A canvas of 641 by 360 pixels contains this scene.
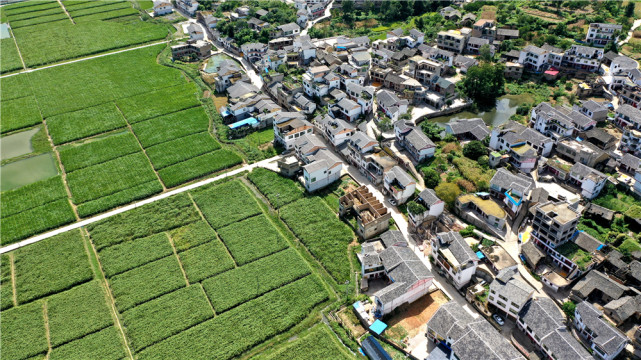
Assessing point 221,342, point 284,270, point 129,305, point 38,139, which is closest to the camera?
point 221,342

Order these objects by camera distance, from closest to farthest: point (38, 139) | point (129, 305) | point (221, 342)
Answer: point (221, 342) < point (129, 305) < point (38, 139)

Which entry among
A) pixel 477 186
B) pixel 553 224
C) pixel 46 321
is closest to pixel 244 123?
pixel 477 186

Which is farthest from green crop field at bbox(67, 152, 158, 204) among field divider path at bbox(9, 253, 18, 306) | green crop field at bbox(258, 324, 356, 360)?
green crop field at bbox(258, 324, 356, 360)

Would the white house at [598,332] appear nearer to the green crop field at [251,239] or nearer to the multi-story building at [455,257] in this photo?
the multi-story building at [455,257]

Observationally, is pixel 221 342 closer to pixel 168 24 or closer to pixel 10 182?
pixel 10 182

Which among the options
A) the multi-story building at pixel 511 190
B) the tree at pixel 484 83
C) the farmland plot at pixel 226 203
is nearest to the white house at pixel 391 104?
the tree at pixel 484 83

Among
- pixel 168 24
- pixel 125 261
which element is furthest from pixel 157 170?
pixel 168 24

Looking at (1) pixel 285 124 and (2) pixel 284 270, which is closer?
(2) pixel 284 270
